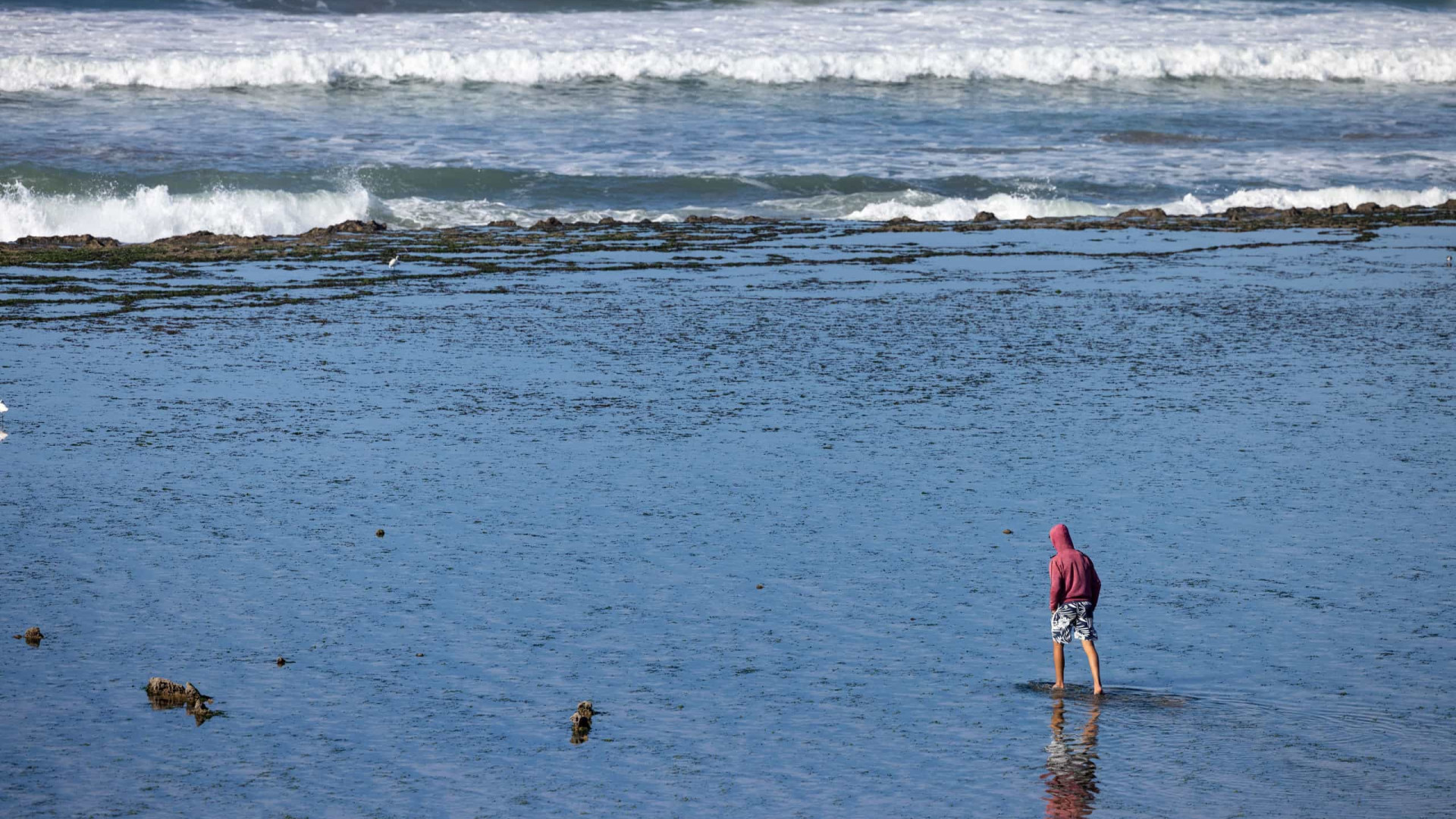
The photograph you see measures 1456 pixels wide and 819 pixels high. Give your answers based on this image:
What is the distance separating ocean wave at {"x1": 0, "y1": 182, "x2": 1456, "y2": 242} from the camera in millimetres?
28891

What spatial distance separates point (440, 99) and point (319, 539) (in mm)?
39666

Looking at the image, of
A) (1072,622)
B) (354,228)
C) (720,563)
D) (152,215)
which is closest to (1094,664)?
(1072,622)

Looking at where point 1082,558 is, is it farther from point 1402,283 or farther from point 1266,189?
point 1266,189

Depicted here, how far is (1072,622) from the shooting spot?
761 centimetres

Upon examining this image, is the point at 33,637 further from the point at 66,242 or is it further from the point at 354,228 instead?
the point at 354,228

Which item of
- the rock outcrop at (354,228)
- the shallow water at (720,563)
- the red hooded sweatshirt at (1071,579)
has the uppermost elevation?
the red hooded sweatshirt at (1071,579)

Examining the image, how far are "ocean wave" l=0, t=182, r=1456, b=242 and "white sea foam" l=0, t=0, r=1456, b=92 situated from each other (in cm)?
1754

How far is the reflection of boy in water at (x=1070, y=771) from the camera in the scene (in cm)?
643

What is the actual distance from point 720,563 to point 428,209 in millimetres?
23725

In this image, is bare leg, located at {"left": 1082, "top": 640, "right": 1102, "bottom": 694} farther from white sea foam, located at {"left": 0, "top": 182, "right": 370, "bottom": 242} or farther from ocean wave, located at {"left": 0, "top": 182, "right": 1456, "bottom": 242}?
white sea foam, located at {"left": 0, "top": 182, "right": 370, "bottom": 242}

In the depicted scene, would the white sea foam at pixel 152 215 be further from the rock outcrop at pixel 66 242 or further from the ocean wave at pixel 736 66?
the ocean wave at pixel 736 66

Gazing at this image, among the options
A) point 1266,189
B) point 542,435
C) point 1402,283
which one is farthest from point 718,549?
point 1266,189

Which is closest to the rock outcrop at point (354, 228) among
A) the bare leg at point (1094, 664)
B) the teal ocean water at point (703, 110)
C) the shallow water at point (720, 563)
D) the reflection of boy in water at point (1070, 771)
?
the teal ocean water at point (703, 110)

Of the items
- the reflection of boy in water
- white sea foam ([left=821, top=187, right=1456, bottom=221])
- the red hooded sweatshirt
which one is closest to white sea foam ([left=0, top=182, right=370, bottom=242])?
white sea foam ([left=821, top=187, right=1456, bottom=221])
